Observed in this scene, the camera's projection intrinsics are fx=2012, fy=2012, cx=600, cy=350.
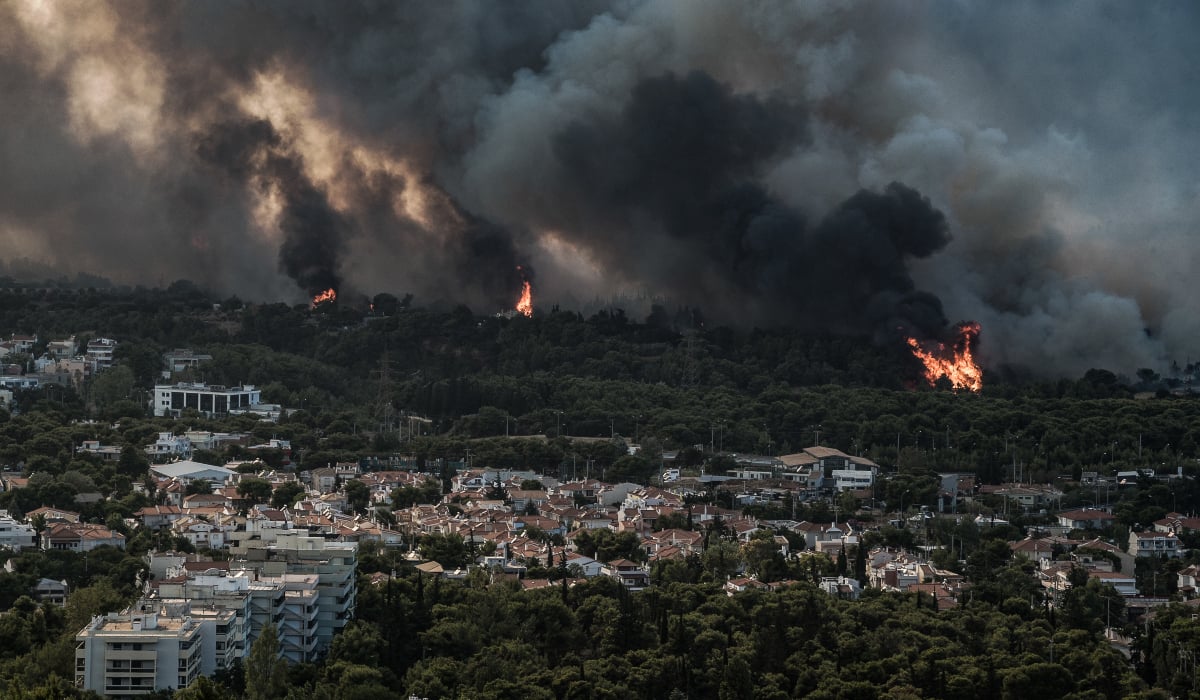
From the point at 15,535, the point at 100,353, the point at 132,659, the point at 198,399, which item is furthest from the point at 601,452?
the point at 132,659

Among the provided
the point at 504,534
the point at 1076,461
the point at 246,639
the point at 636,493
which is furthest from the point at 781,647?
the point at 1076,461

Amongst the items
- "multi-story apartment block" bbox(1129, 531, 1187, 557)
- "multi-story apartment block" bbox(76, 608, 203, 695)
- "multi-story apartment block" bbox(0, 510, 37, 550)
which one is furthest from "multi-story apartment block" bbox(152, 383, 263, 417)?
"multi-story apartment block" bbox(76, 608, 203, 695)

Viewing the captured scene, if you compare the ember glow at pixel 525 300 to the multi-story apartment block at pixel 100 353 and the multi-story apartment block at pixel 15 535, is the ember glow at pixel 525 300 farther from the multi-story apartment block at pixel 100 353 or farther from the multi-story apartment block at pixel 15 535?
the multi-story apartment block at pixel 15 535

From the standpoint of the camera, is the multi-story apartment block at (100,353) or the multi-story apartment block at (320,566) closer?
the multi-story apartment block at (320,566)

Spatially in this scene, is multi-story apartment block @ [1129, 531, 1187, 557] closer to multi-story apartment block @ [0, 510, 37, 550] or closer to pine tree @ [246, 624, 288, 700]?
pine tree @ [246, 624, 288, 700]

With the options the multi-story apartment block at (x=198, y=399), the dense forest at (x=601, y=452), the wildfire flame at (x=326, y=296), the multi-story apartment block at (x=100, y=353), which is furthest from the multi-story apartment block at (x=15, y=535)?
the wildfire flame at (x=326, y=296)

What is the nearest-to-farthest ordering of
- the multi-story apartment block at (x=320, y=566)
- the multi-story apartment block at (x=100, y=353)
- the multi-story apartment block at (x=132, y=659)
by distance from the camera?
the multi-story apartment block at (x=132, y=659), the multi-story apartment block at (x=320, y=566), the multi-story apartment block at (x=100, y=353)
